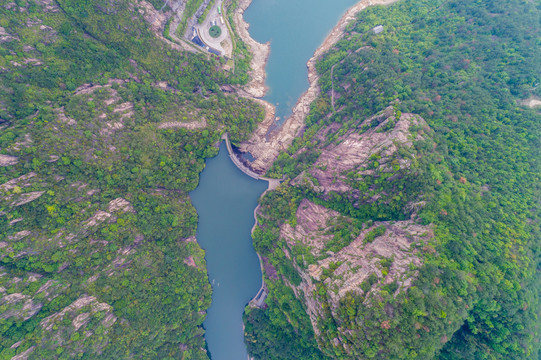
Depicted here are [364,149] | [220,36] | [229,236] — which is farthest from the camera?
[220,36]

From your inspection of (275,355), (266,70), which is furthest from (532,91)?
(275,355)

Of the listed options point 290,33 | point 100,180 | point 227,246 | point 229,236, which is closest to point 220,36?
point 290,33

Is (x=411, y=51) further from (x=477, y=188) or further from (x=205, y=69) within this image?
(x=205, y=69)

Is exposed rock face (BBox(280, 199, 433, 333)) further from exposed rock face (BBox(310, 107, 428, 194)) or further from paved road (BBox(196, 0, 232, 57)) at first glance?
paved road (BBox(196, 0, 232, 57))

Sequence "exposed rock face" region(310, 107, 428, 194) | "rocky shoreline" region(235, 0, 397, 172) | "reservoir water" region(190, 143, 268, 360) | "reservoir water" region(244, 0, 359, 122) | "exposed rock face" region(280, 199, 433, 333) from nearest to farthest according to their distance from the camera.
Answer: "exposed rock face" region(280, 199, 433, 333), "exposed rock face" region(310, 107, 428, 194), "reservoir water" region(190, 143, 268, 360), "rocky shoreline" region(235, 0, 397, 172), "reservoir water" region(244, 0, 359, 122)

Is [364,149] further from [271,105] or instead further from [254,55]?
[254,55]

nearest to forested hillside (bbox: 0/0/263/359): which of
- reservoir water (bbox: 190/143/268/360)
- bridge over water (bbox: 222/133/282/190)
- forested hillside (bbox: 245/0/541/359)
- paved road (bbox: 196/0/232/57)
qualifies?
reservoir water (bbox: 190/143/268/360)

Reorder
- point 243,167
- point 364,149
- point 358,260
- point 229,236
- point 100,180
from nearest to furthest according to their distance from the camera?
point 358,260
point 100,180
point 364,149
point 229,236
point 243,167
